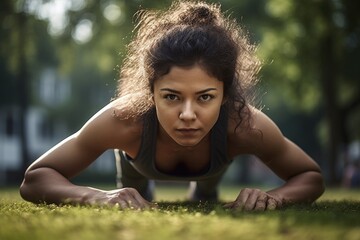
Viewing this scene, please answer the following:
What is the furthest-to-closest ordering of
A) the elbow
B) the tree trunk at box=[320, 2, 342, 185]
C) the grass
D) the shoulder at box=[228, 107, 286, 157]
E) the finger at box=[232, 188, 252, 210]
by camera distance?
the tree trunk at box=[320, 2, 342, 185] < the shoulder at box=[228, 107, 286, 157] < the elbow < the finger at box=[232, 188, 252, 210] < the grass

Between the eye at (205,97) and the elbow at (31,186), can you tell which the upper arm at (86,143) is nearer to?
the elbow at (31,186)

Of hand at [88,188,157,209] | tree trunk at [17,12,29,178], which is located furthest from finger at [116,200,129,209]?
tree trunk at [17,12,29,178]

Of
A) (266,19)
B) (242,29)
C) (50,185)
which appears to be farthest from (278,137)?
(266,19)

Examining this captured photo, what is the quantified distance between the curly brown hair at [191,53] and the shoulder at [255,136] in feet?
0.29

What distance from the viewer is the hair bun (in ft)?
14.8

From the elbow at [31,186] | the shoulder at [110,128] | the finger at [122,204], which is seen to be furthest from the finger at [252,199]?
the elbow at [31,186]

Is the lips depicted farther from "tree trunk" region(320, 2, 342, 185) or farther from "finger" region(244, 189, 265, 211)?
"tree trunk" region(320, 2, 342, 185)

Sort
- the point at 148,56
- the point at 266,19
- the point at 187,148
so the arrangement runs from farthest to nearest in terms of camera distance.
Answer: the point at 266,19, the point at 187,148, the point at 148,56

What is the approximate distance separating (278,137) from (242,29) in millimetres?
1093

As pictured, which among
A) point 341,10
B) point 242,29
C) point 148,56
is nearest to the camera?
point 148,56

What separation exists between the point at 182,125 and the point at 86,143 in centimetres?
98

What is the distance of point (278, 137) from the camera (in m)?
4.73

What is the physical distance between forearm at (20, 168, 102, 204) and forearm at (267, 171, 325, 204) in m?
1.41

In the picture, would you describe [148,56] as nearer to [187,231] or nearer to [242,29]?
[242,29]
